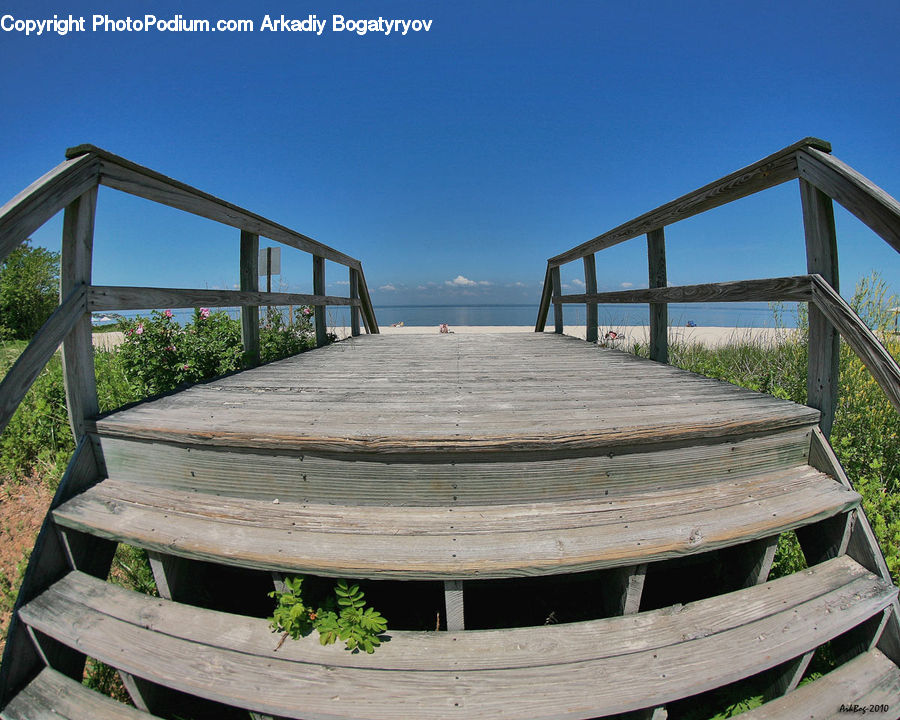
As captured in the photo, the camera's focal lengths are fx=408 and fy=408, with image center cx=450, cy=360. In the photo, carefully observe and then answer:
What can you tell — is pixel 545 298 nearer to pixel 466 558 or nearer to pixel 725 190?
pixel 725 190

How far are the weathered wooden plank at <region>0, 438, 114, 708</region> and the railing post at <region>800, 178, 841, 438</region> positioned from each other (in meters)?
3.31

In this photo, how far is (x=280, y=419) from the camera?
184 centimetres

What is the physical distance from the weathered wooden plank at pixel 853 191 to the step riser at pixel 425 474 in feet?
2.99

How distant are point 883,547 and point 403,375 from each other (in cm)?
284

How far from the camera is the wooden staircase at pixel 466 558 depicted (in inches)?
50.1

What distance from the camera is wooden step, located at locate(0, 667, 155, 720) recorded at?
1398 millimetres

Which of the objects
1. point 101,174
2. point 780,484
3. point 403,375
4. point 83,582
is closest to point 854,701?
point 780,484

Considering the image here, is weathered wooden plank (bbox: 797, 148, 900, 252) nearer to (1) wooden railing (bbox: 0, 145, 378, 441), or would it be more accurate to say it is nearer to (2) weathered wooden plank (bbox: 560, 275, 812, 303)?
(2) weathered wooden plank (bbox: 560, 275, 812, 303)

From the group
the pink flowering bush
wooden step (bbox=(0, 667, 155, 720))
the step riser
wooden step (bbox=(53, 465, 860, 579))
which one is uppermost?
the pink flowering bush

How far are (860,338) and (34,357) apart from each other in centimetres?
328

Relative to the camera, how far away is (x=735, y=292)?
2.45 meters

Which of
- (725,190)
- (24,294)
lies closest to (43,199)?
(725,190)

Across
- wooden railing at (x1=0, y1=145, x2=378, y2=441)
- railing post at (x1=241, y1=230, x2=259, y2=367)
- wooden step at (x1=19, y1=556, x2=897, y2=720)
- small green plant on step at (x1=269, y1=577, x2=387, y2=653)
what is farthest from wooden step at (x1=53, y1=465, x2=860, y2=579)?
railing post at (x1=241, y1=230, x2=259, y2=367)

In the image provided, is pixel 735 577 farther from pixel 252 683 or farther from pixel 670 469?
pixel 252 683
